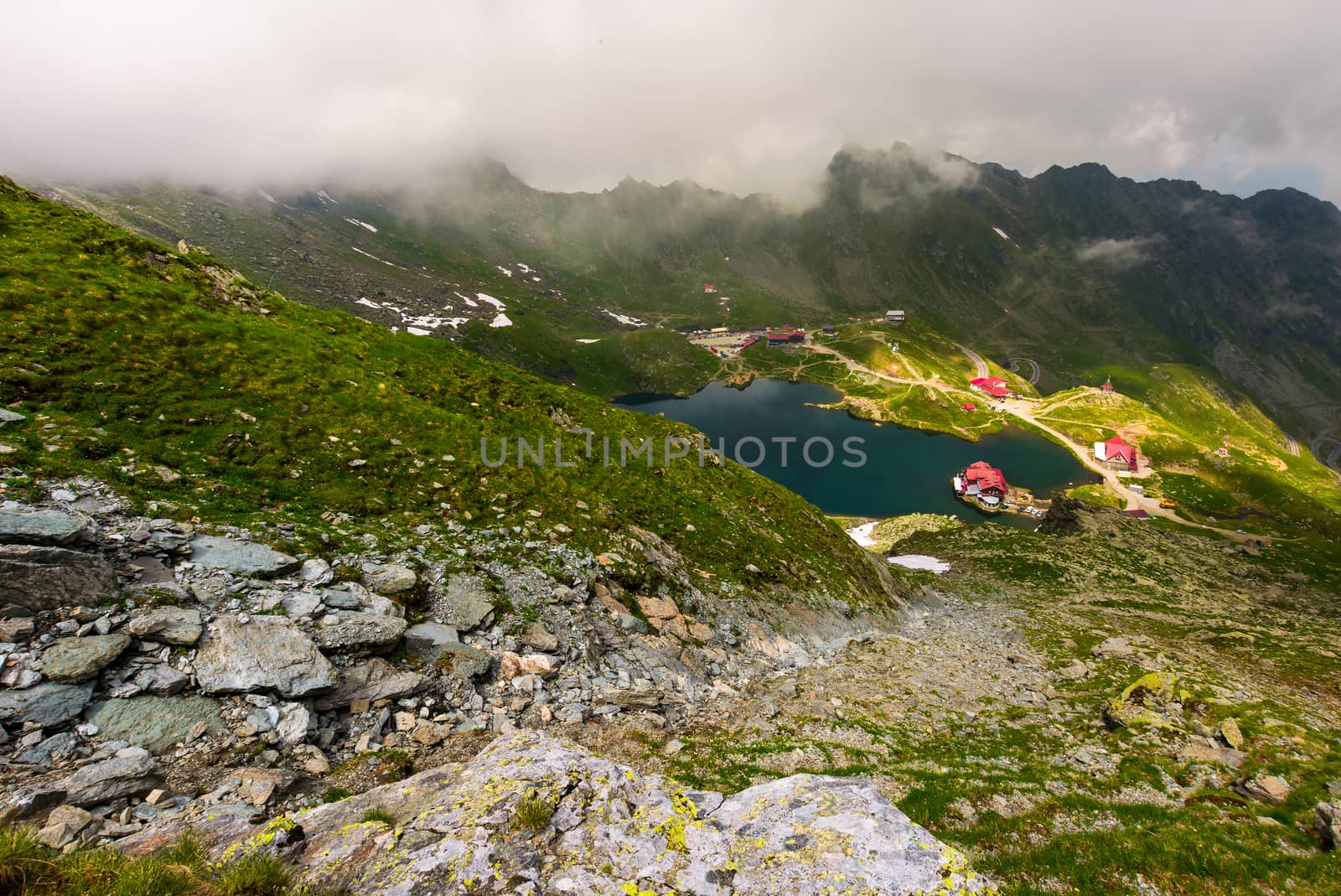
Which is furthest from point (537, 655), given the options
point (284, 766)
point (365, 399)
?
point (365, 399)

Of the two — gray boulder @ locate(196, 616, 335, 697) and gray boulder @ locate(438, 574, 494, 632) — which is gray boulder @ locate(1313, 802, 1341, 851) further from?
gray boulder @ locate(196, 616, 335, 697)

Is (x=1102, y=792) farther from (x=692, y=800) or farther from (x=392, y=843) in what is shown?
(x=392, y=843)

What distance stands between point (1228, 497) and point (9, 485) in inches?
8507

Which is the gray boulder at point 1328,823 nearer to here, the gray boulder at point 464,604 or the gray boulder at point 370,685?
the gray boulder at point 464,604

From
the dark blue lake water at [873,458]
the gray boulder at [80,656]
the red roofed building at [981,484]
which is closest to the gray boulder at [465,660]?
the gray boulder at [80,656]

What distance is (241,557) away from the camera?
1261 cm

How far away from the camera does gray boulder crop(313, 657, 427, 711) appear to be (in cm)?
1095

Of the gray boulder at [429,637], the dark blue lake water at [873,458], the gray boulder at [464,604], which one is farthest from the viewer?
the dark blue lake water at [873,458]

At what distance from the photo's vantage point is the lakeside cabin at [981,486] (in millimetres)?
126375

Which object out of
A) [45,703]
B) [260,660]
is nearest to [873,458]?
[260,660]

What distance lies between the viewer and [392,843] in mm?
6637

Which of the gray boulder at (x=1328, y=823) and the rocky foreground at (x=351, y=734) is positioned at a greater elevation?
the rocky foreground at (x=351, y=734)

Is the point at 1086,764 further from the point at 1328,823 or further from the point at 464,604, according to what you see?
the point at 464,604

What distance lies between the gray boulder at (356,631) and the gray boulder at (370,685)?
1.54ft
